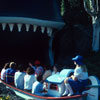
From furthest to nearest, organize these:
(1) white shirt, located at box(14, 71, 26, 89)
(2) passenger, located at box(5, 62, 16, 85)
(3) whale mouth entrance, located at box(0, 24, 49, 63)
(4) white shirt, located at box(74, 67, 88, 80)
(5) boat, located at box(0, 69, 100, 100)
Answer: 1. (3) whale mouth entrance, located at box(0, 24, 49, 63)
2. (2) passenger, located at box(5, 62, 16, 85)
3. (1) white shirt, located at box(14, 71, 26, 89)
4. (4) white shirt, located at box(74, 67, 88, 80)
5. (5) boat, located at box(0, 69, 100, 100)

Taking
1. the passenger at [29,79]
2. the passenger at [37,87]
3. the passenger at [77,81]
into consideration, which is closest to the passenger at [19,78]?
the passenger at [29,79]

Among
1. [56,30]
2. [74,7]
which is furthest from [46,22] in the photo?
[74,7]

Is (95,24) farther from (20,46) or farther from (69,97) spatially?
(69,97)

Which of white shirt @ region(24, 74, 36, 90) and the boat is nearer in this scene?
the boat

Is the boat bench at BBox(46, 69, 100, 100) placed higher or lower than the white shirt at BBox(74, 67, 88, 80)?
lower

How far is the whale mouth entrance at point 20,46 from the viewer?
734 centimetres

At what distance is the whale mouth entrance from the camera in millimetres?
7340

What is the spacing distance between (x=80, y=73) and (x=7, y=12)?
98.4 inches

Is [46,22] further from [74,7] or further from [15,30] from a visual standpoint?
[74,7]

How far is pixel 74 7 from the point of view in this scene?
12641 mm

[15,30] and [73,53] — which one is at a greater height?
[15,30]

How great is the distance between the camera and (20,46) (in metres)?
7.79

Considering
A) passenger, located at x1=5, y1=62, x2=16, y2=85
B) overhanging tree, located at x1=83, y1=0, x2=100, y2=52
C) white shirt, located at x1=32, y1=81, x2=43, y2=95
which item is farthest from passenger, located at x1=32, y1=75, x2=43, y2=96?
overhanging tree, located at x1=83, y1=0, x2=100, y2=52

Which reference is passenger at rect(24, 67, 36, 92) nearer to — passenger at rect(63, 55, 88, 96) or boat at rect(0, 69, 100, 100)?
boat at rect(0, 69, 100, 100)
